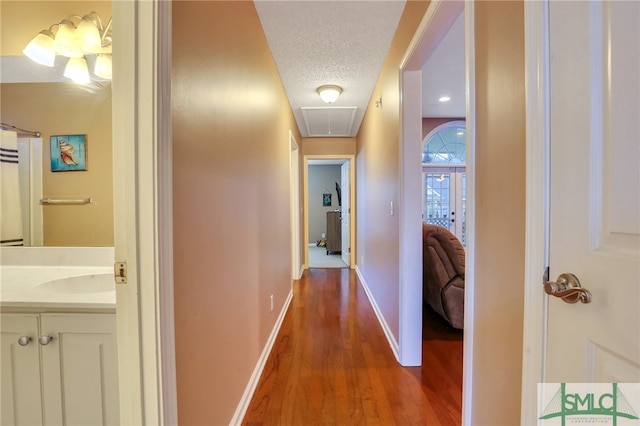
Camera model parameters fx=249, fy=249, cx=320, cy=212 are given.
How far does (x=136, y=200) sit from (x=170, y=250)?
0.17 metres

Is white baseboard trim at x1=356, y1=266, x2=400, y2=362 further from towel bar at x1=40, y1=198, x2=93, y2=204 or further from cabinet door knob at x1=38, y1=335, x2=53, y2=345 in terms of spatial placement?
towel bar at x1=40, y1=198, x2=93, y2=204

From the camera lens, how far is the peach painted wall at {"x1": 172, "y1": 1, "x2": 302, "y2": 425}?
841 millimetres

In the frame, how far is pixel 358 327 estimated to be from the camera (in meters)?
2.30

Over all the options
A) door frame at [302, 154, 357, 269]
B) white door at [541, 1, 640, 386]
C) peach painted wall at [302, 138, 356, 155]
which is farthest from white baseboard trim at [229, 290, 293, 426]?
peach painted wall at [302, 138, 356, 155]

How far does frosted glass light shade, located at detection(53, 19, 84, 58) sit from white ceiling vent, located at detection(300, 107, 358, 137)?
2258 millimetres

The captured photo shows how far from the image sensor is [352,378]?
161cm

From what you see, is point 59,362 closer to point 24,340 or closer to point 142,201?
point 24,340

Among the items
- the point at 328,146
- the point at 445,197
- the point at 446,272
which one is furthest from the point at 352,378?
the point at 445,197

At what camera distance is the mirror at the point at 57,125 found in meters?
1.31

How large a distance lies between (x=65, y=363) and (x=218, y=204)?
775mm

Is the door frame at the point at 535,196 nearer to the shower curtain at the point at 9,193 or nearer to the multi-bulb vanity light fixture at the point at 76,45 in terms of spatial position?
the multi-bulb vanity light fixture at the point at 76,45

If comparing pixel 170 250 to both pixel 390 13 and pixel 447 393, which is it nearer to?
pixel 447 393

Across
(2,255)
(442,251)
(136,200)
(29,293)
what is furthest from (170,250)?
(442,251)

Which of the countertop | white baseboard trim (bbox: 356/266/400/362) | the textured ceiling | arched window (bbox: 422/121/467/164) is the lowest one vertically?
white baseboard trim (bbox: 356/266/400/362)
